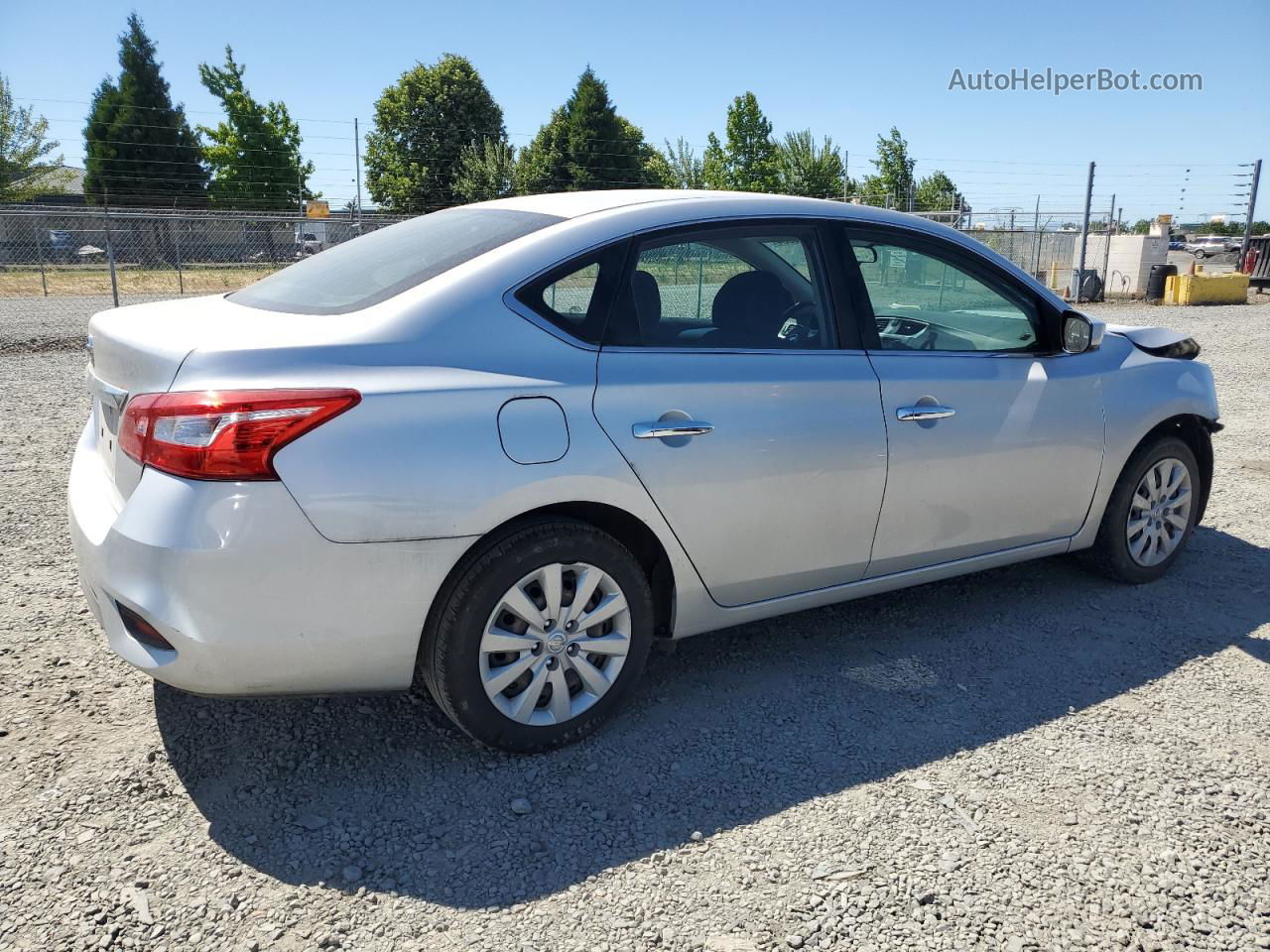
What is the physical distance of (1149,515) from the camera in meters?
4.39

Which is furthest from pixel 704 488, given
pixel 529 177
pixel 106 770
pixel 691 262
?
pixel 529 177

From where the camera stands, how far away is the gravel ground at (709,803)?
2295 mm

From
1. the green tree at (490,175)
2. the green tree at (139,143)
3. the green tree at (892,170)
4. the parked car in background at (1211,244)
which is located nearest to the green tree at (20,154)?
the green tree at (139,143)

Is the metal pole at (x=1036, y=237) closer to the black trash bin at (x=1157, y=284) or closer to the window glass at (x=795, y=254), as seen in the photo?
the black trash bin at (x=1157, y=284)

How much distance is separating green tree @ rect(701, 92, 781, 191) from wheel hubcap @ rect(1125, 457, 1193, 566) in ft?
126

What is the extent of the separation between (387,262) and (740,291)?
1.20 meters

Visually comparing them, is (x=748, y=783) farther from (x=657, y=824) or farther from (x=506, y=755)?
(x=506, y=755)

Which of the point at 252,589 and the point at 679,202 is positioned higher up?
the point at 679,202

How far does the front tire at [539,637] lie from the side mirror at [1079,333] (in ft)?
7.04

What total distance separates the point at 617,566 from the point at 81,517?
1.57m

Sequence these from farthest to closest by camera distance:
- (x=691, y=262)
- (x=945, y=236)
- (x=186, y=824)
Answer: (x=945, y=236) → (x=691, y=262) → (x=186, y=824)

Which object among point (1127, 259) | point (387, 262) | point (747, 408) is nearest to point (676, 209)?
point (747, 408)

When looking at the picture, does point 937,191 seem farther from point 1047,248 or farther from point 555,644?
point 555,644

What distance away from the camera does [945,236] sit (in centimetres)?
377
